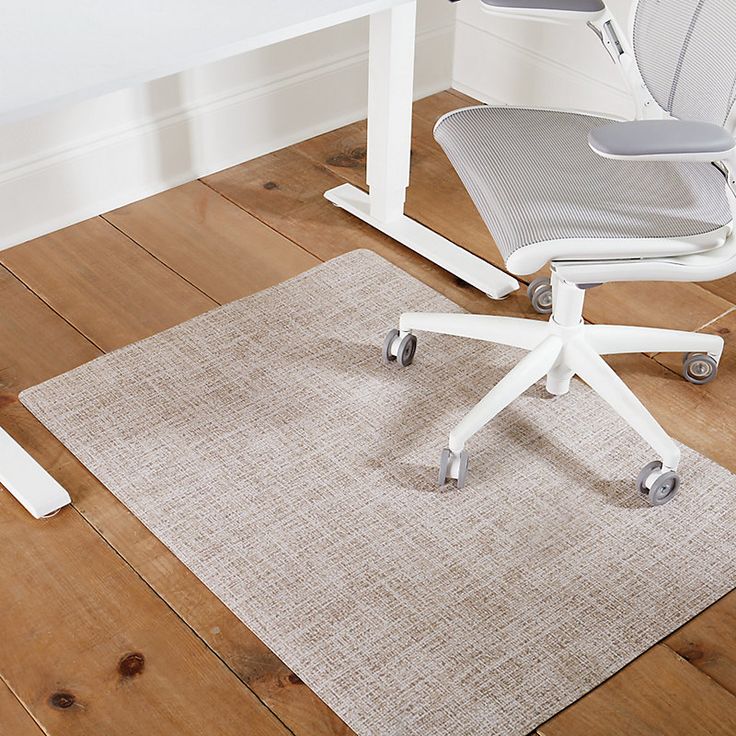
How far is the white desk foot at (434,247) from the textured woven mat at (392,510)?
123 millimetres

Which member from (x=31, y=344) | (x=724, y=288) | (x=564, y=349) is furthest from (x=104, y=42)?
(x=724, y=288)

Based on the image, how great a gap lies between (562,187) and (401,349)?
55cm

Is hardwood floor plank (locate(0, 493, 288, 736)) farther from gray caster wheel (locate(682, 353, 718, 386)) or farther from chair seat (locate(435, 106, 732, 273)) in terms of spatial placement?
gray caster wheel (locate(682, 353, 718, 386))

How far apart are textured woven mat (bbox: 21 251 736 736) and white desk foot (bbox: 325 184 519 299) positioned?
0.40 feet

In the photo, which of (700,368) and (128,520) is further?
(700,368)

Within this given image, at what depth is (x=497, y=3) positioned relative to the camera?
6.40 ft

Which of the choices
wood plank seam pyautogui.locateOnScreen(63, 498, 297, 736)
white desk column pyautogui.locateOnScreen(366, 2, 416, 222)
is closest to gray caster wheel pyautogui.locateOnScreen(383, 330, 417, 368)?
white desk column pyautogui.locateOnScreen(366, 2, 416, 222)

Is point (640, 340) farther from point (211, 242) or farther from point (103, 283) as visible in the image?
point (103, 283)

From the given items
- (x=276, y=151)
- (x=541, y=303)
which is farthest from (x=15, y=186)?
(x=541, y=303)

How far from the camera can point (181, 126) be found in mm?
2867

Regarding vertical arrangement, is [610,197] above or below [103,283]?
above

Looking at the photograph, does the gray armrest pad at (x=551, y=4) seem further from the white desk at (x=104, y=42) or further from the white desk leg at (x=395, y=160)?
the white desk leg at (x=395, y=160)

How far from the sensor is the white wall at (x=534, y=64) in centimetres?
301

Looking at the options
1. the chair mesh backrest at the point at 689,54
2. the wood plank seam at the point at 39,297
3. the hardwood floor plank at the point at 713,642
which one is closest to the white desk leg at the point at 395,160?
the chair mesh backrest at the point at 689,54
